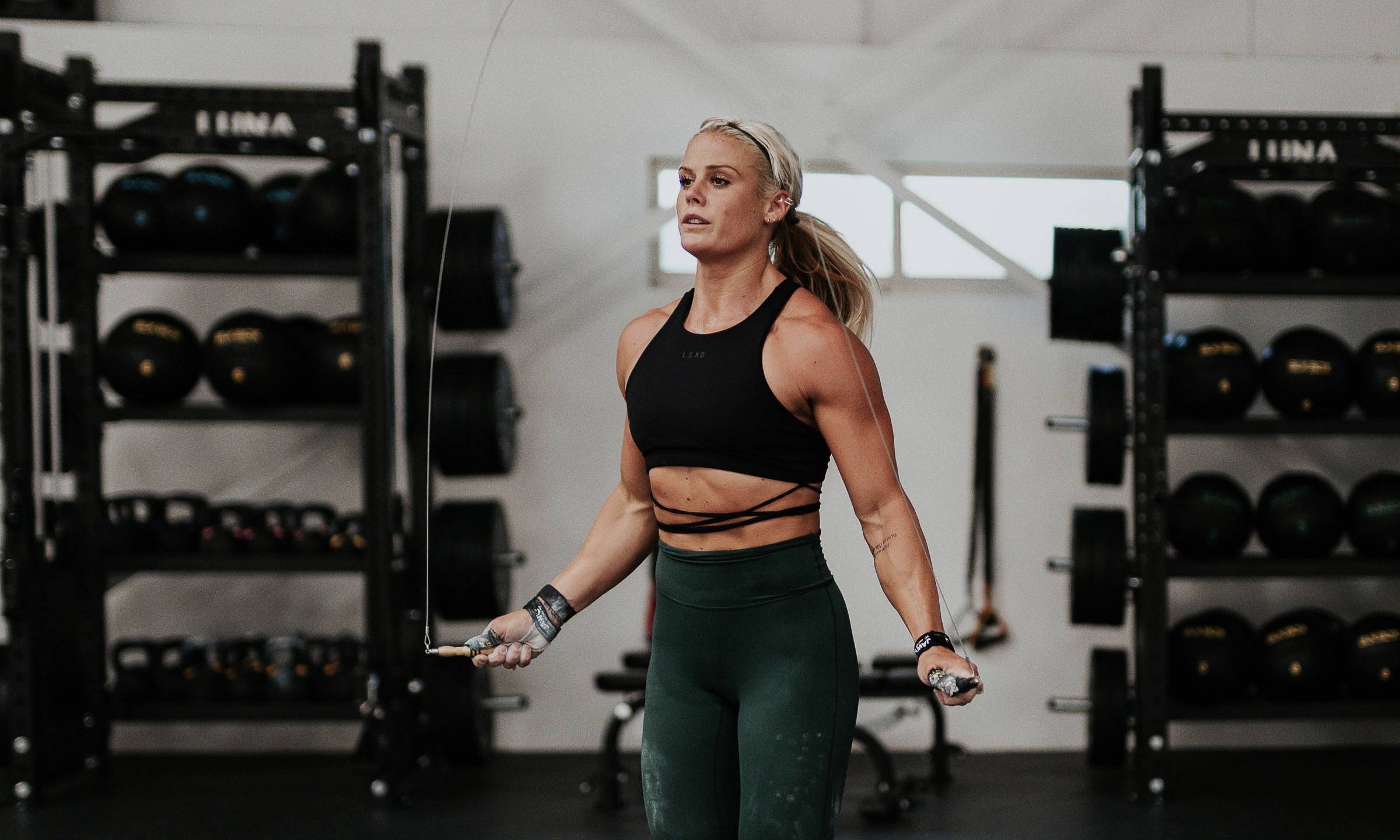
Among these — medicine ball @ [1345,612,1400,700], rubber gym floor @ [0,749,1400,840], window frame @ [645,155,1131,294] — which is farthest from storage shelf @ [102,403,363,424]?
medicine ball @ [1345,612,1400,700]

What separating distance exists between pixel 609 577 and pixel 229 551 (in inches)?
98.0

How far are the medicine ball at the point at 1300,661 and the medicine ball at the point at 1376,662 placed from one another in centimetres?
5

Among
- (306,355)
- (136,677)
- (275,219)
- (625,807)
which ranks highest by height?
(275,219)

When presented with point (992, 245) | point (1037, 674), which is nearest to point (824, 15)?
point (992, 245)

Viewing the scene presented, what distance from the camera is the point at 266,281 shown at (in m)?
4.52

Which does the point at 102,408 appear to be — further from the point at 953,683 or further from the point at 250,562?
the point at 953,683

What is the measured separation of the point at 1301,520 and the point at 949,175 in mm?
1809

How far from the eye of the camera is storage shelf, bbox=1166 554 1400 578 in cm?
381

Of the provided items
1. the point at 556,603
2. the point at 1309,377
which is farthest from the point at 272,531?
the point at 1309,377

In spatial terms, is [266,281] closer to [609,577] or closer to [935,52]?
[935,52]

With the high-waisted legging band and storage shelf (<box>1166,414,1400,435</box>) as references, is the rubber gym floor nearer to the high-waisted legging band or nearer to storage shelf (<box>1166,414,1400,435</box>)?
storage shelf (<box>1166,414,1400,435</box>)

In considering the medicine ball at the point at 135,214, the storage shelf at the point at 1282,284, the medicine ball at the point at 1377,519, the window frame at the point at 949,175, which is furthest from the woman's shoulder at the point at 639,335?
the medicine ball at the point at 1377,519

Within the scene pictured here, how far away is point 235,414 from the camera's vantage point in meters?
3.78

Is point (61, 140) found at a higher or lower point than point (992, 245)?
higher
